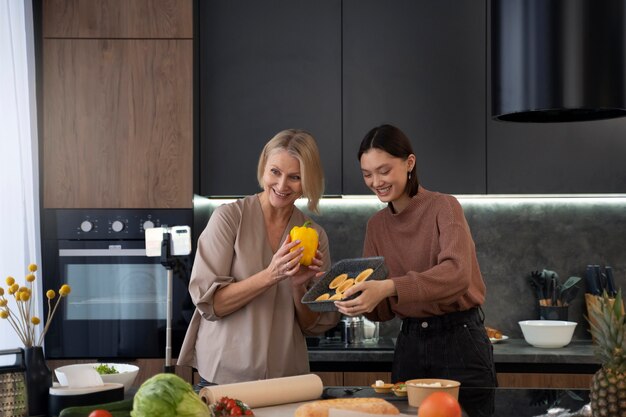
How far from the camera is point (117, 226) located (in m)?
4.00

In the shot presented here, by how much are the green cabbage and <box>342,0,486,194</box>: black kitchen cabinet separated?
2.50 metres

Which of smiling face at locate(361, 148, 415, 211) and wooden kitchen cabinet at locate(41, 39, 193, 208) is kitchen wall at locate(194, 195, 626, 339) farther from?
smiling face at locate(361, 148, 415, 211)

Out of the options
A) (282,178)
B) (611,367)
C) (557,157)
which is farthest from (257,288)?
(557,157)

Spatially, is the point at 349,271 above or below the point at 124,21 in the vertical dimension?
below

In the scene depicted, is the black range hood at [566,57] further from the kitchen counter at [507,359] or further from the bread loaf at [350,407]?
the kitchen counter at [507,359]

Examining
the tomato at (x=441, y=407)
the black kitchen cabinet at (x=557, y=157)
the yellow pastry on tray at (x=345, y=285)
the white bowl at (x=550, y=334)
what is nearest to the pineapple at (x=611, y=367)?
the tomato at (x=441, y=407)

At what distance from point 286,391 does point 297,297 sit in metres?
0.48

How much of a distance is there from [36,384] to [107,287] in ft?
6.41

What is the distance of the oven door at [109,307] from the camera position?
3.99m

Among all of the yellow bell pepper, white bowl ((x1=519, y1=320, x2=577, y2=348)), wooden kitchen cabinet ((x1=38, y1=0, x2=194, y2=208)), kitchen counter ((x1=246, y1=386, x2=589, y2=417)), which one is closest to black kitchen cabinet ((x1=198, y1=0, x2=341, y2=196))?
wooden kitchen cabinet ((x1=38, y1=0, x2=194, y2=208))

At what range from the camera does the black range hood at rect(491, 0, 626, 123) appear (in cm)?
255

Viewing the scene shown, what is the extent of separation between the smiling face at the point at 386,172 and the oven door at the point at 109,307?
1444mm

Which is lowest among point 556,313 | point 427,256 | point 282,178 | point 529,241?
point 556,313

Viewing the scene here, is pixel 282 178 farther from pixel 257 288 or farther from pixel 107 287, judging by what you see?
pixel 107 287
